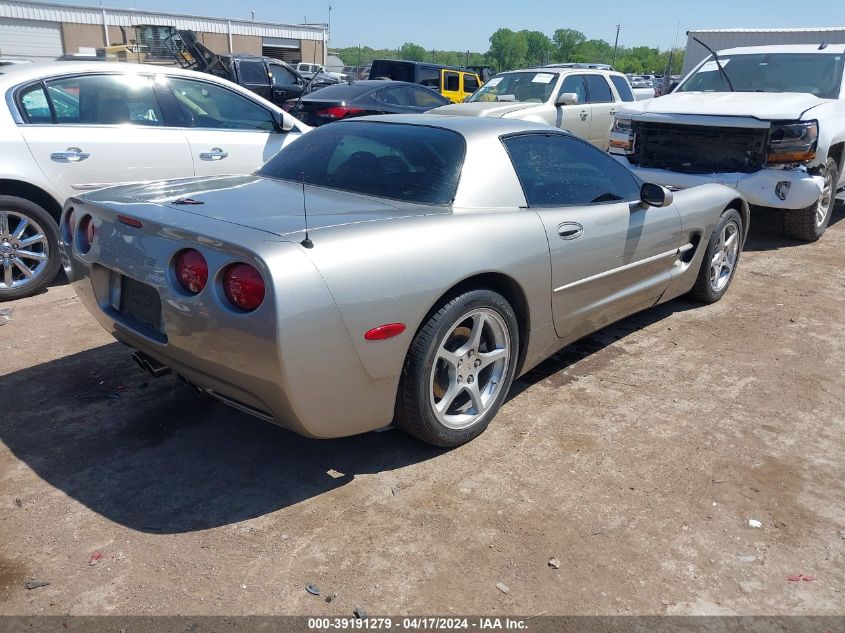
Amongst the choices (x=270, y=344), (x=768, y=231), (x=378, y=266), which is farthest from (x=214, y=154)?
(x=768, y=231)

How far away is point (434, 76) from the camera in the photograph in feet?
53.7

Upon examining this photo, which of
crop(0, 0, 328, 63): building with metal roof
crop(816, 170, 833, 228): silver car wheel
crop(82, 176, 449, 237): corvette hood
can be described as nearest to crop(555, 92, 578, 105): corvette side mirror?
crop(816, 170, 833, 228): silver car wheel

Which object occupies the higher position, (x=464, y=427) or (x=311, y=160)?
(x=311, y=160)

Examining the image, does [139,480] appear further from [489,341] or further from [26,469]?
[489,341]

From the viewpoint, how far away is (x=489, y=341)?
3.36 metres

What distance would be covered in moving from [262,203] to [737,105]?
546 cm

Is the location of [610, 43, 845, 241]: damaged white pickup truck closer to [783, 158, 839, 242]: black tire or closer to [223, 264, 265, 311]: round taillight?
[783, 158, 839, 242]: black tire

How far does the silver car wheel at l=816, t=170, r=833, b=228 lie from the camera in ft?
23.7

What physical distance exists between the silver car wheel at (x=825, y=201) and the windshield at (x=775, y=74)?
0.90 m

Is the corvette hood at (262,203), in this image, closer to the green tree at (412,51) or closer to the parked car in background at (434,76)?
the parked car in background at (434,76)

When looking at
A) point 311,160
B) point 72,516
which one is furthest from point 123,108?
point 72,516

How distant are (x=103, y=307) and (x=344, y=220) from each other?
1.20 m

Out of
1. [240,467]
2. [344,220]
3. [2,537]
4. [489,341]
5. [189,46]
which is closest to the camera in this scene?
[2,537]

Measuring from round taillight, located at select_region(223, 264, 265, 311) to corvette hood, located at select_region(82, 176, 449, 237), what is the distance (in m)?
0.20
